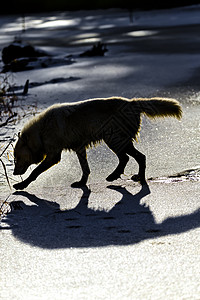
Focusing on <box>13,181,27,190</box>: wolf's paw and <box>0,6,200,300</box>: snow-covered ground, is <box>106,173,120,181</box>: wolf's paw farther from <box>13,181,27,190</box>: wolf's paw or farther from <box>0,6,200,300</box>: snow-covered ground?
<box>13,181,27,190</box>: wolf's paw

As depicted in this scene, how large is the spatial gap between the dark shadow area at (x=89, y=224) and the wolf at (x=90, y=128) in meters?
0.58

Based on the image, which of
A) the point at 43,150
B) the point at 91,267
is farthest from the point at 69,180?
the point at 91,267

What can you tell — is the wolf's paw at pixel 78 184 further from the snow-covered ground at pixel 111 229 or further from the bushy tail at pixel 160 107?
the bushy tail at pixel 160 107

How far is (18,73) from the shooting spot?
1116 centimetres

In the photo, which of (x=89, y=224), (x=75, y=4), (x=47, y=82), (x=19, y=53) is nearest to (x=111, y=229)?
(x=89, y=224)

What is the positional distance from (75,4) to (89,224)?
41054 millimetres

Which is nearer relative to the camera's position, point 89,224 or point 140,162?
point 89,224

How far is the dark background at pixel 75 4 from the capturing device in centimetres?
3784

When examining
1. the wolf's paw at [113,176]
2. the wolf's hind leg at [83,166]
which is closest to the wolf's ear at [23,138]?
the wolf's hind leg at [83,166]

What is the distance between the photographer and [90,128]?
4.72m

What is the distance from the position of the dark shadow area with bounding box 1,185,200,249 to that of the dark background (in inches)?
1345

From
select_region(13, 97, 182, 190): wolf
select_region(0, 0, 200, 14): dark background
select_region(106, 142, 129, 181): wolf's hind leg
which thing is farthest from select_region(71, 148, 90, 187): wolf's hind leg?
select_region(0, 0, 200, 14): dark background

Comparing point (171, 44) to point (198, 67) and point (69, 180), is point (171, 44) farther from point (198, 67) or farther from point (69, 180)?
point (69, 180)

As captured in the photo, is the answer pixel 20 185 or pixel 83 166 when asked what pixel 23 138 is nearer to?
pixel 20 185
